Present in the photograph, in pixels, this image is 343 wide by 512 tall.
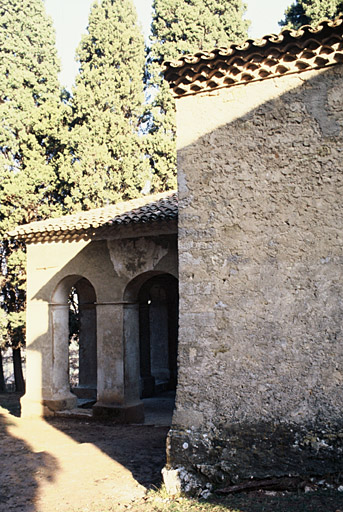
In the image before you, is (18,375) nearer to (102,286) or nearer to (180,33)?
(102,286)

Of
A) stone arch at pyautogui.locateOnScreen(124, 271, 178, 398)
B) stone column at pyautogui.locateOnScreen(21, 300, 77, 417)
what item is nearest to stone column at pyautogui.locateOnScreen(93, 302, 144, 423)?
stone column at pyautogui.locateOnScreen(21, 300, 77, 417)

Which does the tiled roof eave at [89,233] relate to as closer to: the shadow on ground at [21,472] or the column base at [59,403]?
the column base at [59,403]

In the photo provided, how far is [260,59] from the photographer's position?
536 cm

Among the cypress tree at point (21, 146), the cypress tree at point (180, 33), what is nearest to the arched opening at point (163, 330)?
the cypress tree at point (21, 146)

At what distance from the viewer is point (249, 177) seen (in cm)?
539

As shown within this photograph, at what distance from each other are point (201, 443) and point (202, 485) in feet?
1.27

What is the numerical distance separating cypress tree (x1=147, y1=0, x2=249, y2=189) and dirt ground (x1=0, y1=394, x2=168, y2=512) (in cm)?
1154

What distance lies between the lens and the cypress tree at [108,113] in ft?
55.8

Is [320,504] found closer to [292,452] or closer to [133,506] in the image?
[292,452]

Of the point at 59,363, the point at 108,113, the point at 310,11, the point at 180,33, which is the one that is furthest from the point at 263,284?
the point at 180,33

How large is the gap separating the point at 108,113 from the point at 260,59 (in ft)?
44.4

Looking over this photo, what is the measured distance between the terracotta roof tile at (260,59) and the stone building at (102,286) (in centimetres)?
362

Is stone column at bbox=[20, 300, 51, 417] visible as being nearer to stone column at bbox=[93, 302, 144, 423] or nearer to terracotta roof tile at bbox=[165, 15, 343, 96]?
stone column at bbox=[93, 302, 144, 423]

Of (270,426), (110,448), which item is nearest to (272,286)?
(270,426)
